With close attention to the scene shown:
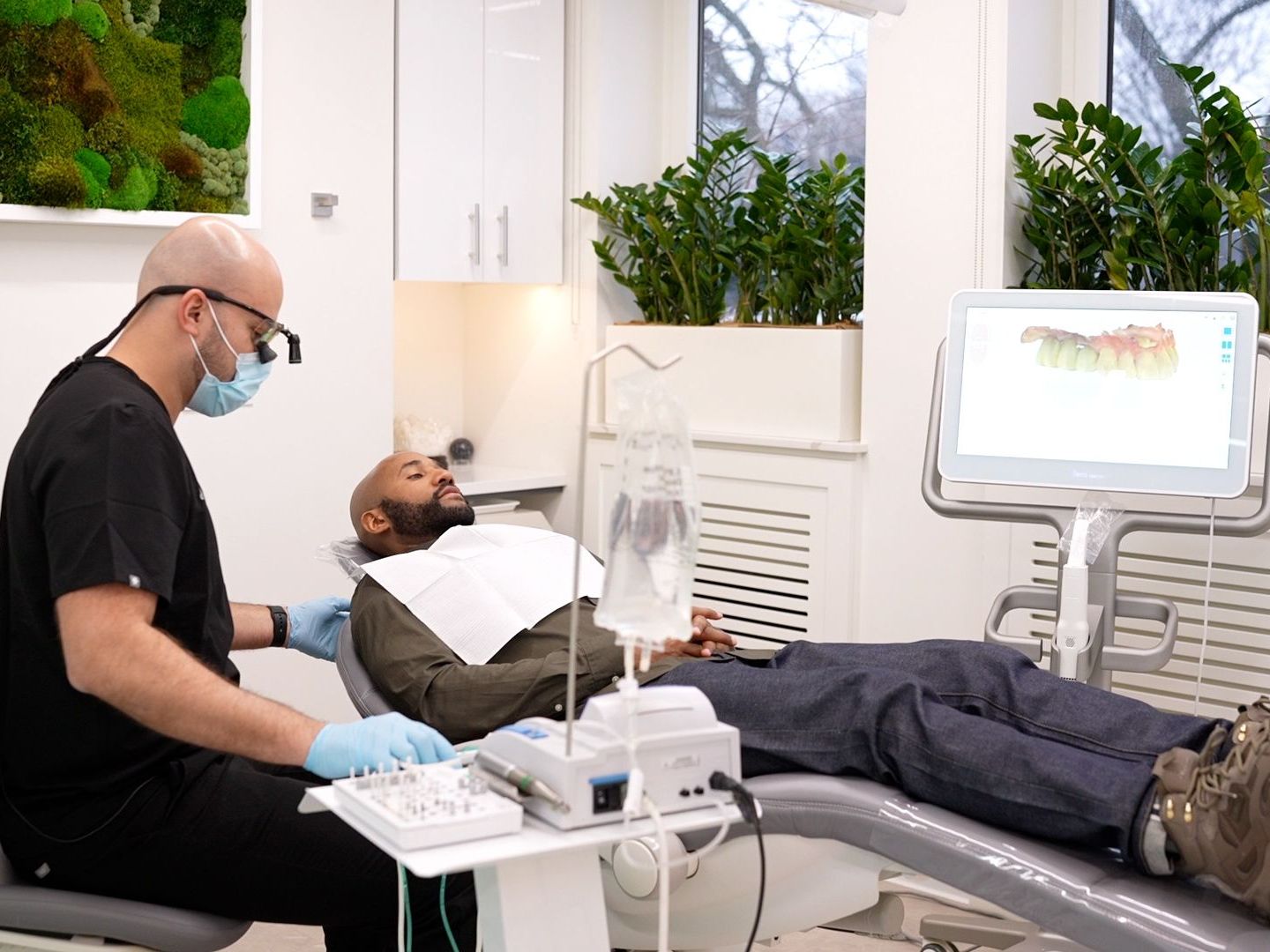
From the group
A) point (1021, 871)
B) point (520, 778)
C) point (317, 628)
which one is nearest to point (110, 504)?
point (520, 778)

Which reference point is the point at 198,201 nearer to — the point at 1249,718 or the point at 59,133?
the point at 59,133

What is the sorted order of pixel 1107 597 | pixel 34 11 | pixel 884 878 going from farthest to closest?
1. pixel 34 11
2. pixel 1107 597
3. pixel 884 878

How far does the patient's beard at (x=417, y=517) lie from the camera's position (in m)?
2.79

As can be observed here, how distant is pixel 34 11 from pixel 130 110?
282 millimetres

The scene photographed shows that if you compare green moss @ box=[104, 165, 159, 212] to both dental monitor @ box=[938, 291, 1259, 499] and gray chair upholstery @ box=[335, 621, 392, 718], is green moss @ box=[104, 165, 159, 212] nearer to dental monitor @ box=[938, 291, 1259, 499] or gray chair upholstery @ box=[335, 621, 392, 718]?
gray chair upholstery @ box=[335, 621, 392, 718]

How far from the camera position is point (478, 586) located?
2529mm

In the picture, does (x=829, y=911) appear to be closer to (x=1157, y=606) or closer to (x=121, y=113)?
(x=1157, y=606)

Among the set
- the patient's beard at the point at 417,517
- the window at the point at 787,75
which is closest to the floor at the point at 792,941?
the patient's beard at the point at 417,517

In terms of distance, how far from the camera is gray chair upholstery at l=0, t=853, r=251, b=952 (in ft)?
5.82


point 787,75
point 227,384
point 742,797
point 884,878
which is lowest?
point 884,878

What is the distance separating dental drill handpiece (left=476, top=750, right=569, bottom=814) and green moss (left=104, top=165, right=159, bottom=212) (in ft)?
6.77

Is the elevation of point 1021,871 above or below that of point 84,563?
below

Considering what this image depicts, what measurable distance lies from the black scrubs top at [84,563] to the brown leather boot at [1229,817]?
4.13 ft

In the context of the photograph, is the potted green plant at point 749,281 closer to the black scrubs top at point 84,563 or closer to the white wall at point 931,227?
the white wall at point 931,227
